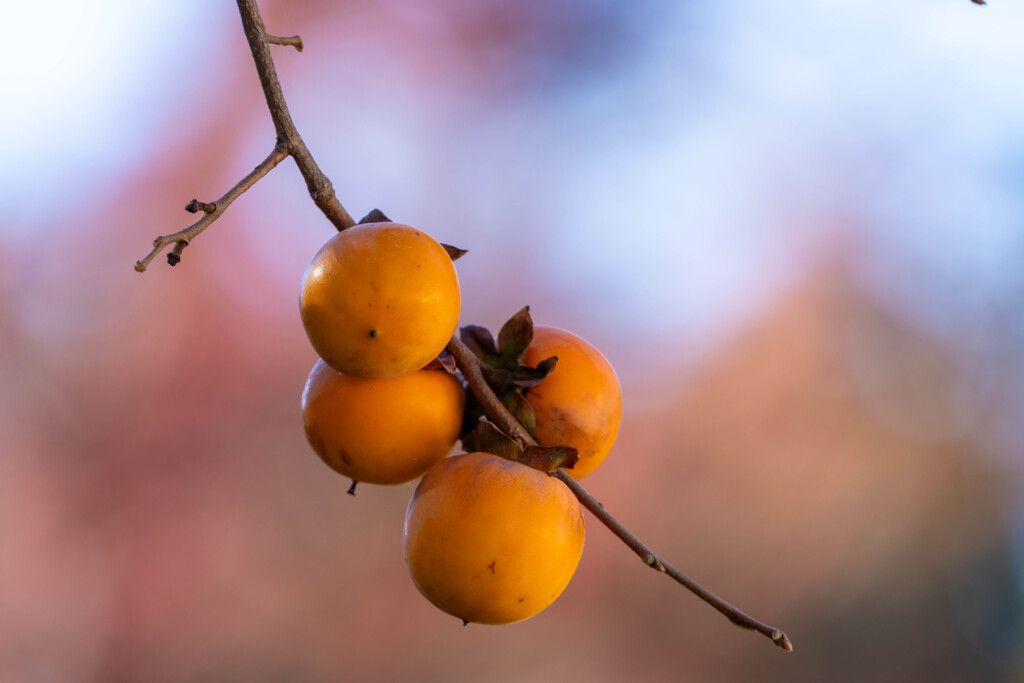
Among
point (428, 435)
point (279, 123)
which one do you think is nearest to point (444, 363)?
point (428, 435)

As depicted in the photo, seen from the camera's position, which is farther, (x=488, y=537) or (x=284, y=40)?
(x=284, y=40)

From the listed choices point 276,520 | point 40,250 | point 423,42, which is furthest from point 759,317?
point 40,250

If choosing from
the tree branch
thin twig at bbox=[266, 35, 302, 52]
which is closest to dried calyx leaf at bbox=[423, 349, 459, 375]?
the tree branch

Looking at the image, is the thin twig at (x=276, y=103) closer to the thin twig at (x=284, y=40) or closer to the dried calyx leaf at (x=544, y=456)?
the thin twig at (x=284, y=40)

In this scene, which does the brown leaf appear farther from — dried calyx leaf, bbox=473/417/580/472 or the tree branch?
the tree branch

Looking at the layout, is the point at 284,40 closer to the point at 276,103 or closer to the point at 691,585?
the point at 276,103

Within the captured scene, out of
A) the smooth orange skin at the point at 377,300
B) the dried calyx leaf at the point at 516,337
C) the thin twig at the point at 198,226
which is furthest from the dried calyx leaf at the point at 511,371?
the thin twig at the point at 198,226

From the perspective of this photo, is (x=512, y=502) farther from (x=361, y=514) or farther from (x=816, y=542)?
(x=816, y=542)
